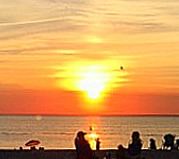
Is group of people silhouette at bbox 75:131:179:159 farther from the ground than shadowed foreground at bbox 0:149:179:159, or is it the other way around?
shadowed foreground at bbox 0:149:179:159

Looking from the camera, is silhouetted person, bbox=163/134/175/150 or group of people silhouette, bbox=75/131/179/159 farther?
silhouetted person, bbox=163/134/175/150

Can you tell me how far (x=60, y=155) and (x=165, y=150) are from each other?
12.9 ft

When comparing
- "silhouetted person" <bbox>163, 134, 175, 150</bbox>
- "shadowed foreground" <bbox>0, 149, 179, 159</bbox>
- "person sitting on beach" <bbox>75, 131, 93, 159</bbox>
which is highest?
"silhouetted person" <bbox>163, 134, 175, 150</bbox>

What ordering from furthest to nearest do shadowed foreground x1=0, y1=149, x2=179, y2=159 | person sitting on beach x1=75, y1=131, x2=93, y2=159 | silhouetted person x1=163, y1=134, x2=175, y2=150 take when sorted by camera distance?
silhouetted person x1=163, y1=134, x2=175, y2=150 → shadowed foreground x1=0, y1=149, x2=179, y2=159 → person sitting on beach x1=75, y1=131, x2=93, y2=159

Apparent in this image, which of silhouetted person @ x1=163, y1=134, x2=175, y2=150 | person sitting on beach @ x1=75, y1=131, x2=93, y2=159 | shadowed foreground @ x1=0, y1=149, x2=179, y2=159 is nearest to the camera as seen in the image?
person sitting on beach @ x1=75, y1=131, x2=93, y2=159

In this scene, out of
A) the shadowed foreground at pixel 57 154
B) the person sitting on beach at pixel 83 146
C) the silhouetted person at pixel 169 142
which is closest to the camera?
the person sitting on beach at pixel 83 146

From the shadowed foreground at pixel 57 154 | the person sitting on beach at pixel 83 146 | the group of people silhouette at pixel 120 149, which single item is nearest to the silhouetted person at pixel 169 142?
the shadowed foreground at pixel 57 154

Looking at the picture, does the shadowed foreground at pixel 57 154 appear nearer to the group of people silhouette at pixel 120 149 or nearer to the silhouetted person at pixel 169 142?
the silhouetted person at pixel 169 142

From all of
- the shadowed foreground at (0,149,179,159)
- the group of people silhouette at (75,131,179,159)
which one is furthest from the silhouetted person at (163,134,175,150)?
the group of people silhouette at (75,131,179,159)

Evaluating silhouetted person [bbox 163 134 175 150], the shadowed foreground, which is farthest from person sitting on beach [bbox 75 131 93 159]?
silhouetted person [bbox 163 134 175 150]

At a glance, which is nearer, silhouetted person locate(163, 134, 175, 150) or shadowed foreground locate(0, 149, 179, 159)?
shadowed foreground locate(0, 149, 179, 159)

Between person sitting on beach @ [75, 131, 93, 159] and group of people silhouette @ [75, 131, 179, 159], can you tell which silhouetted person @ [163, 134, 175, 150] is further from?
person sitting on beach @ [75, 131, 93, 159]

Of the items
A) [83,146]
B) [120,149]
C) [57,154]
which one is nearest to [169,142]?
[57,154]

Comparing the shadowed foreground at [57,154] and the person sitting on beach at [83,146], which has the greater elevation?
the shadowed foreground at [57,154]
